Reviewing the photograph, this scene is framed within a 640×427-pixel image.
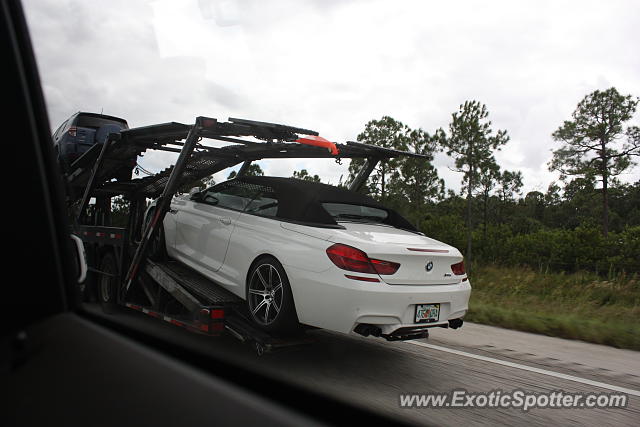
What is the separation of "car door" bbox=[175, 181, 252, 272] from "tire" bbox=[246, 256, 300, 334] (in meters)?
0.65

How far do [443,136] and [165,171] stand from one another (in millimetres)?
16117

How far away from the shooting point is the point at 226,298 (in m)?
4.46

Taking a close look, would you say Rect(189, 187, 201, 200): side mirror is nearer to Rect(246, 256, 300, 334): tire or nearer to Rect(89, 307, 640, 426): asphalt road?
Rect(89, 307, 640, 426): asphalt road

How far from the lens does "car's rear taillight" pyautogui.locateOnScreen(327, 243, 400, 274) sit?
379 cm

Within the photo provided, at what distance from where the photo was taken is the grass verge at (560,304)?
6.50 meters

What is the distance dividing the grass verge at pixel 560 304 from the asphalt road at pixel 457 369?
682mm

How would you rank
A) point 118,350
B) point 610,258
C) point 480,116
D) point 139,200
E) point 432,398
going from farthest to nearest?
point 610,258, point 480,116, point 139,200, point 432,398, point 118,350

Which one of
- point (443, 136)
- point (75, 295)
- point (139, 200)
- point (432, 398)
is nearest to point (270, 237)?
point (432, 398)

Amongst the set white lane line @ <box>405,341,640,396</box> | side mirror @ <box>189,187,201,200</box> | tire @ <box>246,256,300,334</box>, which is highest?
side mirror @ <box>189,187,201,200</box>

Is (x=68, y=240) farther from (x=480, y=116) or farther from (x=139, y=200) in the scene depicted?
(x=480, y=116)

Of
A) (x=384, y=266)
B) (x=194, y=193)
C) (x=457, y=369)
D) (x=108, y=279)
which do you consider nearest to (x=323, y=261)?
(x=384, y=266)

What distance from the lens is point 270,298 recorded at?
4.15m

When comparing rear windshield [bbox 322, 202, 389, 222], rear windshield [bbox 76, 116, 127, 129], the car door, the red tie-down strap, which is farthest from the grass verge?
rear windshield [bbox 76, 116, 127, 129]

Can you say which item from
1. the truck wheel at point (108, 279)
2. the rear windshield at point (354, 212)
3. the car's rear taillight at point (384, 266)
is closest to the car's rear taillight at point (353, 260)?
the car's rear taillight at point (384, 266)
